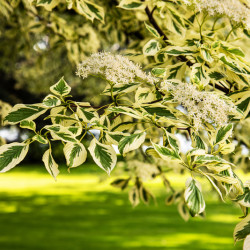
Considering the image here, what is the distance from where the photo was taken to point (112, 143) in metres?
1.23

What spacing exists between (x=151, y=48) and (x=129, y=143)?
57cm

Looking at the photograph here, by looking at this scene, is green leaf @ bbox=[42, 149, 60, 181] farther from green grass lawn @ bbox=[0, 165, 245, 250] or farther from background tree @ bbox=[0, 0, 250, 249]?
green grass lawn @ bbox=[0, 165, 245, 250]

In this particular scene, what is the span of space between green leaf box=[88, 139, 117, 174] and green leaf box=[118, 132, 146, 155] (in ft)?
0.23

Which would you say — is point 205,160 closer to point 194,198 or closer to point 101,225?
point 194,198

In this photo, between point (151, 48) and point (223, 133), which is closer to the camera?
point (223, 133)

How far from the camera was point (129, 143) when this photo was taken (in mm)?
1140

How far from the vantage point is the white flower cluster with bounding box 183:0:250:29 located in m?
1.47

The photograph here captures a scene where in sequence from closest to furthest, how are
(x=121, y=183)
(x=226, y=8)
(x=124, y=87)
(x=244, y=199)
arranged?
(x=244, y=199) → (x=124, y=87) → (x=226, y=8) → (x=121, y=183)

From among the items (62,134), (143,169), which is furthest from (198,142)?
(143,169)

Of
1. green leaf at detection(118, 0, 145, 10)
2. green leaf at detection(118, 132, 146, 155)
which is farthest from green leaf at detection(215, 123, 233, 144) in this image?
green leaf at detection(118, 0, 145, 10)

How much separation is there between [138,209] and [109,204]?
4.70 feet

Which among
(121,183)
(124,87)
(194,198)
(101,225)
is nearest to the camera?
(194,198)

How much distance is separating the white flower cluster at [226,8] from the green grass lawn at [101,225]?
324 centimetres

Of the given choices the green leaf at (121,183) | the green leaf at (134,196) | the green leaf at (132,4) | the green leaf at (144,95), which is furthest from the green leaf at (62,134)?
the green leaf at (121,183)
